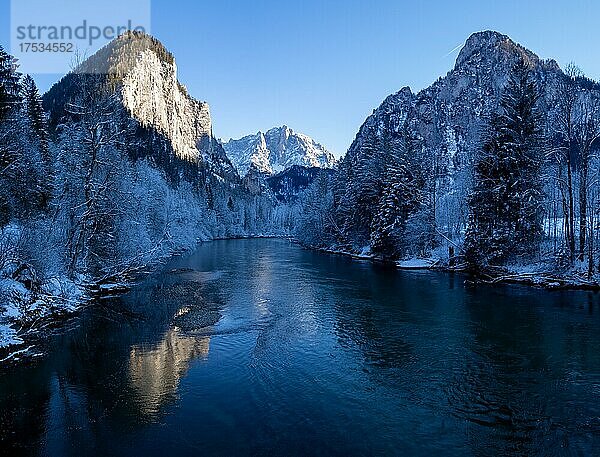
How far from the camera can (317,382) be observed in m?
12.2

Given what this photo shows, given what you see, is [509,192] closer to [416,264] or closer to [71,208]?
[416,264]

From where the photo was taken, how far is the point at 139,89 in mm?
145750

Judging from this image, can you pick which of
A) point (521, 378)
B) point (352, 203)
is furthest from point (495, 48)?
point (521, 378)

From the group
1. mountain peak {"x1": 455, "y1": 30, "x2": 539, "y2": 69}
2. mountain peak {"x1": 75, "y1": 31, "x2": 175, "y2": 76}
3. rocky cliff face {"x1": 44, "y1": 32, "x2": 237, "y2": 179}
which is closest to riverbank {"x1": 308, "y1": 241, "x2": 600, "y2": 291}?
rocky cliff face {"x1": 44, "y1": 32, "x2": 237, "y2": 179}

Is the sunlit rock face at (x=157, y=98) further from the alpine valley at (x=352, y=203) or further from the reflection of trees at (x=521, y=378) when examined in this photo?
the reflection of trees at (x=521, y=378)

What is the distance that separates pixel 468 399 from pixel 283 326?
32.7 ft

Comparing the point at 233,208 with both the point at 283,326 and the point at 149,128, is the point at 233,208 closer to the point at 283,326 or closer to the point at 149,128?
the point at 149,128

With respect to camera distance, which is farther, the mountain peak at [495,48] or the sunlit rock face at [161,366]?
the mountain peak at [495,48]

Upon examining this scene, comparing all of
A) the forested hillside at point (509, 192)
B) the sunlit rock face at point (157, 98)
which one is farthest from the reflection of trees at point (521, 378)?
the sunlit rock face at point (157, 98)

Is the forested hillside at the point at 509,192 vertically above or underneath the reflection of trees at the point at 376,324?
above

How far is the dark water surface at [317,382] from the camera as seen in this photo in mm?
8852

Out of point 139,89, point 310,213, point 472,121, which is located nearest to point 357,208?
point 310,213

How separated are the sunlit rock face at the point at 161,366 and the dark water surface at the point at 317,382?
7 cm

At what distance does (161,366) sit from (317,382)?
5.88 meters
